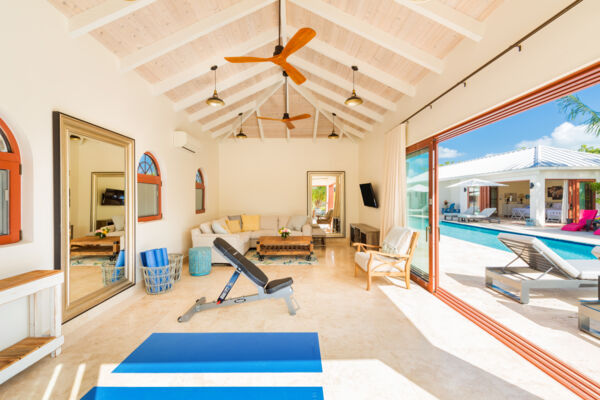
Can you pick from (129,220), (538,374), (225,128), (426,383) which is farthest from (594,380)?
→ (225,128)

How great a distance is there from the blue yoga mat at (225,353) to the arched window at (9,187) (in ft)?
5.01

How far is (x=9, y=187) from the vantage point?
2.35m

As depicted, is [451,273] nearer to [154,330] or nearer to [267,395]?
[267,395]

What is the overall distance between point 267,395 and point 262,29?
478cm

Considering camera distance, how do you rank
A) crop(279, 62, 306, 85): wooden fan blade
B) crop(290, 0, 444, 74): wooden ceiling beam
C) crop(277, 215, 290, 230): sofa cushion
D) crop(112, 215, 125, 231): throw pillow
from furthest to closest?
crop(277, 215, 290, 230): sofa cushion, crop(112, 215, 125, 231): throw pillow, crop(290, 0, 444, 74): wooden ceiling beam, crop(279, 62, 306, 85): wooden fan blade

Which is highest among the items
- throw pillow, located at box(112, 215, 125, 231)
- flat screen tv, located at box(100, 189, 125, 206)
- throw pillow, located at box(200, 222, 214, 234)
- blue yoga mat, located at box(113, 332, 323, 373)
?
flat screen tv, located at box(100, 189, 125, 206)

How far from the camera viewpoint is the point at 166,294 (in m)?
3.93

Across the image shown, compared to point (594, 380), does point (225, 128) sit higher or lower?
higher

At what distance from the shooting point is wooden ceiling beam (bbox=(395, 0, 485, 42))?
276 centimetres

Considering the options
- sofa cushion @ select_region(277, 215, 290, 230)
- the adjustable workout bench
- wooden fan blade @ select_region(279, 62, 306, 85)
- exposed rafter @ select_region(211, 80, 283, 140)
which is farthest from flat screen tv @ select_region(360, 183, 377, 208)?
the adjustable workout bench

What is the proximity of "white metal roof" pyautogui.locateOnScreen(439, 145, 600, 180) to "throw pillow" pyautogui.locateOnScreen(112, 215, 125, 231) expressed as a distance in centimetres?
1310

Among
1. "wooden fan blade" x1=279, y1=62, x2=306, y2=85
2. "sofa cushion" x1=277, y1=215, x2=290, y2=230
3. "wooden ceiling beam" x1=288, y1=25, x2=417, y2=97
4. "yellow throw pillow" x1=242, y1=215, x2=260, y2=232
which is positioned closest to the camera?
"wooden fan blade" x1=279, y1=62, x2=306, y2=85

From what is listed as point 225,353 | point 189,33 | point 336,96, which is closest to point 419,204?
point 336,96

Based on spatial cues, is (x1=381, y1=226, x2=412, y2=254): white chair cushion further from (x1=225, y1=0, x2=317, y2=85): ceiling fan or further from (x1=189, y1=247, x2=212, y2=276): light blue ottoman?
(x1=189, y1=247, x2=212, y2=276): light blue ottoman
